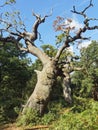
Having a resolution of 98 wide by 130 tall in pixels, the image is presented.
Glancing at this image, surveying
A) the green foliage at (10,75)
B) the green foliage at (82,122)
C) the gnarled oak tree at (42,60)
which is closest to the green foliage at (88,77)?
the green foliage at (10,75)

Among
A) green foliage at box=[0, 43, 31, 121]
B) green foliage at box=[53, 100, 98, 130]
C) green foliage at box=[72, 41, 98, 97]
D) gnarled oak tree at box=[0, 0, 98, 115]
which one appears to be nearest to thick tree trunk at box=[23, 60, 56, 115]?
gnarled oak tree at box=[0, 0, 98, 115]

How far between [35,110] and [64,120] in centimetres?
623

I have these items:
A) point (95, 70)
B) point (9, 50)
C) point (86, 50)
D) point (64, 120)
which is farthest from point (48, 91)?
point (86, 50)

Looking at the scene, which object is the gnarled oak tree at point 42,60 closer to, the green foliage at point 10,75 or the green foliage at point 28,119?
the green foliage at point 28,119

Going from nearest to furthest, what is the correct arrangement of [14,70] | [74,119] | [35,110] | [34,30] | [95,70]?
1. [74,119]
2. [35,110]
3. [34,30]
4. [14,70]
5. [95,70]

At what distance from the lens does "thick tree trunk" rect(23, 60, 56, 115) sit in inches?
534

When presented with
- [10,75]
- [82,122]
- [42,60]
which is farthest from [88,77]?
[82,122]

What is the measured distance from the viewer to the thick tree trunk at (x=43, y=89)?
13570 millimetres

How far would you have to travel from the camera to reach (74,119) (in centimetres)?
698

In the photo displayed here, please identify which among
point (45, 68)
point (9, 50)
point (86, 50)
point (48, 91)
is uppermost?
point (86, 50)

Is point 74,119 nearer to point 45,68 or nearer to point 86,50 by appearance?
point 45,68

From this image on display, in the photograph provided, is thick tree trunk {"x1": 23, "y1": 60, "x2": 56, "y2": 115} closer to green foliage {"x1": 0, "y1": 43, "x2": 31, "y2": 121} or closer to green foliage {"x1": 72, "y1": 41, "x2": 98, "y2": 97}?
green foliage {"x1": 0, "y1": 43, "x2": 31, "y2": 121}

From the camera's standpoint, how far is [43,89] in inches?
548

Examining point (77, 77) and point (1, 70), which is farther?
point (77, 77)
